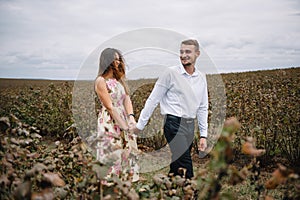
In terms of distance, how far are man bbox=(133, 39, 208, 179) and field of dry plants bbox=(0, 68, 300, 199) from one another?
381 millimetres

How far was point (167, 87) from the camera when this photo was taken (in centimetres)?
423

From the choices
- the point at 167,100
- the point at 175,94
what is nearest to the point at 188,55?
the point at 175,94

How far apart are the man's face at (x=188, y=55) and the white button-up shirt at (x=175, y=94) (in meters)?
0.08

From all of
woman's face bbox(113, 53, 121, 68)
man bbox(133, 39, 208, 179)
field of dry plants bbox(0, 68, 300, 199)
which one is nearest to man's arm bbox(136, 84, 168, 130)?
man bbox(133, 39, 208, 179)

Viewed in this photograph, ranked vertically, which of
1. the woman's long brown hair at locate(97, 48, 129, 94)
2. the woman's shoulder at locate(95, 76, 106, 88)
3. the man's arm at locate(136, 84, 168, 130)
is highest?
the woman's long brown hair at locate(97, 48, 129, 94)

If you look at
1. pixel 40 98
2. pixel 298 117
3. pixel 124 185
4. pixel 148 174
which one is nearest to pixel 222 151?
pixel 124 185

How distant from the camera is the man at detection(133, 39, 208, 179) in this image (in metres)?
4.20

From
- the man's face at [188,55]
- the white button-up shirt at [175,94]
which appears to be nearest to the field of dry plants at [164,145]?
the white button-up shirt at [175,94]

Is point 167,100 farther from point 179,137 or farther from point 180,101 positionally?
point 179,137

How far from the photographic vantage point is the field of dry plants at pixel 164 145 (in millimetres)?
1812

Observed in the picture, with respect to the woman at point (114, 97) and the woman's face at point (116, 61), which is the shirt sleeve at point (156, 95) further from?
the woman's face at point (116, 61)

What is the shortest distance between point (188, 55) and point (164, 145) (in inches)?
173

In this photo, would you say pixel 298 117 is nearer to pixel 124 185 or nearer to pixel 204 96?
pixel 204 96

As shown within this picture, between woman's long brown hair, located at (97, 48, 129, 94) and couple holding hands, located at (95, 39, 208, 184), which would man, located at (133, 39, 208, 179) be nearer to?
couple holding hands, located at (95, 39, 208, 184)
